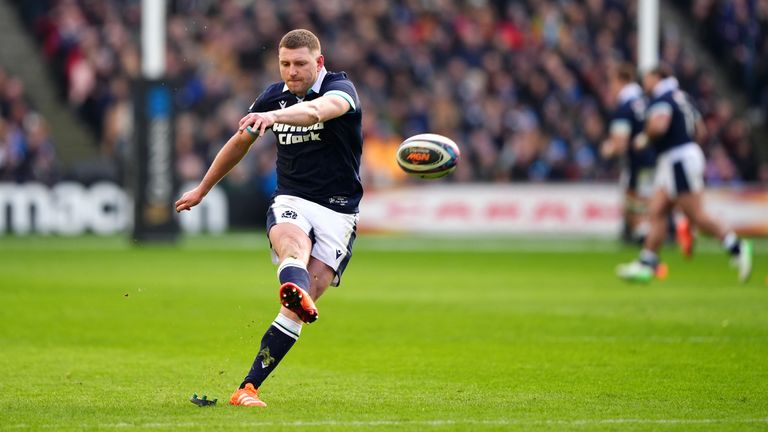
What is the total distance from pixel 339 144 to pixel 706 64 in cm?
2757

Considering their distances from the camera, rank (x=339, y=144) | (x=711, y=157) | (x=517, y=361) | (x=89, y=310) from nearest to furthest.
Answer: (x=339, y=144) → (x=517, y=361) → (x=89, y=310) → (x=711, y=157)

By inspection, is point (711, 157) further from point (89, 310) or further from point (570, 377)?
point (570, 377)

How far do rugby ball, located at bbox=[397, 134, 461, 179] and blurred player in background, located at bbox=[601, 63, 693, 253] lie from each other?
31.6 feet

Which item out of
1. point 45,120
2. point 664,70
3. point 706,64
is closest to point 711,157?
point 706,64

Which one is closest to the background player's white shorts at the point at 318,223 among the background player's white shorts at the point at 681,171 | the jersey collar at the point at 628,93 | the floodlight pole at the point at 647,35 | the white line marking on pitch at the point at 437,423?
the white line marking on pitch at the point at 437,423

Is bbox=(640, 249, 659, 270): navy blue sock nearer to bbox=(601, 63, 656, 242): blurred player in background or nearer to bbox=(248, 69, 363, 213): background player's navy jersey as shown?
bbox=(601, 63, 656, 242): blurred player in background

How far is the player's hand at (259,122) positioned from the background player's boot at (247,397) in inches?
61.8

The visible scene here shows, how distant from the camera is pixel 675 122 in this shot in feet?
56.3

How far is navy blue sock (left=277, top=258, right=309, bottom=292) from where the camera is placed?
7254 mm

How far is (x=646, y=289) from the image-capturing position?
16.2 meters

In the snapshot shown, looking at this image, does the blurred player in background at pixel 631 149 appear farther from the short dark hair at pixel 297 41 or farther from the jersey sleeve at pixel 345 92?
the short dark hair at pixel 297 41

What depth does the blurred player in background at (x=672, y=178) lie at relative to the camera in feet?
54.7

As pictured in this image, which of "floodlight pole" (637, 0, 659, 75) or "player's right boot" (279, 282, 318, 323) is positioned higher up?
"floodlight pole" (637, 0, 659, 75)

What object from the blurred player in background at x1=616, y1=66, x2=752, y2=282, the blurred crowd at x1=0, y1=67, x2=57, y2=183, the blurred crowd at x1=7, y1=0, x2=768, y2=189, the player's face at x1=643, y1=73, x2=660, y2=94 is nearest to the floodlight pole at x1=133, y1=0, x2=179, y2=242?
the blurred crowd at x1=7, y1=0, x2=768, y2=189
